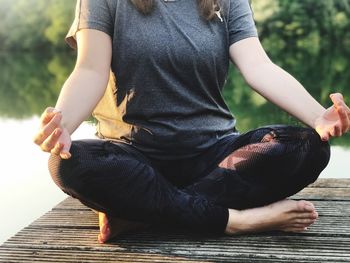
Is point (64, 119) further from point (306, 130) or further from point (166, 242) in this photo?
point (306, 130)

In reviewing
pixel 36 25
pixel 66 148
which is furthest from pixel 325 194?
pixel 36 25

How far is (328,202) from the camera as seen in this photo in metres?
2.32

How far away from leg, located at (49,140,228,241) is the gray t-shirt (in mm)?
105

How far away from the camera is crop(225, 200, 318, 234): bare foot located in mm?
1911

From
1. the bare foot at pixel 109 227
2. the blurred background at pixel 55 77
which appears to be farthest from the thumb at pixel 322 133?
the blurred background at pixel 55 77

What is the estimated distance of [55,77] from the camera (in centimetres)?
1409

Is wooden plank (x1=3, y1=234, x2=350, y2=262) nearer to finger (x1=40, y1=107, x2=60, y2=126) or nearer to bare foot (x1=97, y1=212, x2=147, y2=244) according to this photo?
bare foot (x1=97, y1=212, x2=147, y2=244)

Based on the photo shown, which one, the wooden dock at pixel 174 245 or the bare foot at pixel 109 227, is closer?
the wooden dock at pixel 174 245

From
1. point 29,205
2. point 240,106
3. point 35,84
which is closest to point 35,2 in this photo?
point 35,84

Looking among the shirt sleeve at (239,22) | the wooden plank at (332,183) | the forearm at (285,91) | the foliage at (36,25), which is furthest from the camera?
the foliage at (36,25)

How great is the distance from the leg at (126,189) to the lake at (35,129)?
166 centimetres

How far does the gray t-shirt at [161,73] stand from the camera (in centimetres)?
195

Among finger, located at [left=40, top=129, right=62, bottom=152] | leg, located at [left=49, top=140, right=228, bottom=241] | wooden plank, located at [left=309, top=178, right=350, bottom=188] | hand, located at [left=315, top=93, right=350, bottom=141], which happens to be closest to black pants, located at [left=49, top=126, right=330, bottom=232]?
leg, located at [left=49, top=140, right=228, bottom=241]

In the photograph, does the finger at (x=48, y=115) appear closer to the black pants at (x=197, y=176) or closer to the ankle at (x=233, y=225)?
the black pants at (x=197, y=176)
